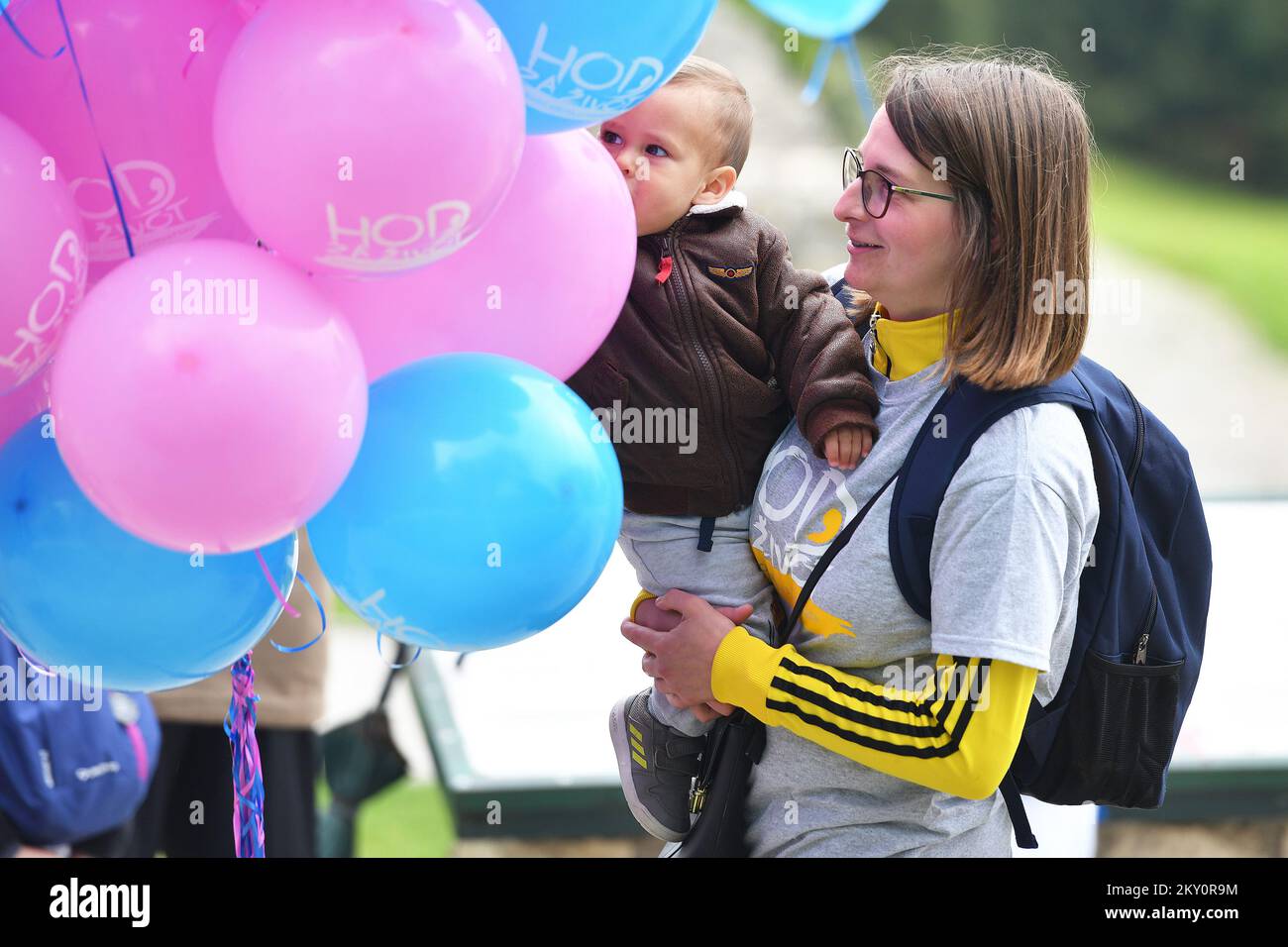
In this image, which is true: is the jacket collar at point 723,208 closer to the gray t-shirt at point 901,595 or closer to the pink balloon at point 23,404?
the gray t-shirt at point 901,595

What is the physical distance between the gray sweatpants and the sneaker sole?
0.10 meters

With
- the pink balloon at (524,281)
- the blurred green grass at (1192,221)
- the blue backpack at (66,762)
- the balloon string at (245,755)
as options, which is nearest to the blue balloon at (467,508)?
the pink balloon at (524,281)

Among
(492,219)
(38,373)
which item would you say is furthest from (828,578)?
(38,373)

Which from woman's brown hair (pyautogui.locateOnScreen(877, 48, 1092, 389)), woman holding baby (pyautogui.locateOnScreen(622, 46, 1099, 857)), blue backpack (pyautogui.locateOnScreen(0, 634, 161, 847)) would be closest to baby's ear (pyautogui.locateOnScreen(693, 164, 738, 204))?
woman holding baby (pyautogui.locateOnScreen(622, 46, 1099, 857))

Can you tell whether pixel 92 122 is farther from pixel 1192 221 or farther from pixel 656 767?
pixel 1192 221

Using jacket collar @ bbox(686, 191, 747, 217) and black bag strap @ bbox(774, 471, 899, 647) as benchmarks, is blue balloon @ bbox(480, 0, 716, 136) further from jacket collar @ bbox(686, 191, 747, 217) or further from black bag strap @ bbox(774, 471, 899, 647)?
black bag strap @ bbox(774, 471, 899, 647)

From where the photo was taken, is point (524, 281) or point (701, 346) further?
point (701, 346)

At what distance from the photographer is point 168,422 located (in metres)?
1.19

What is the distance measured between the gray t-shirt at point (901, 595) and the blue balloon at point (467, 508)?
31cm

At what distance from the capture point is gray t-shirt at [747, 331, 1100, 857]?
57.2 inches

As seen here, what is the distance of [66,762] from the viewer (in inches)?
95.9

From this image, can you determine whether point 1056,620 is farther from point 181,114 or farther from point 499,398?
point 181,114

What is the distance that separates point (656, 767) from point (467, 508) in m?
0.63

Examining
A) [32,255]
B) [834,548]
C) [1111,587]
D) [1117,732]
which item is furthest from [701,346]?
[32,255]
